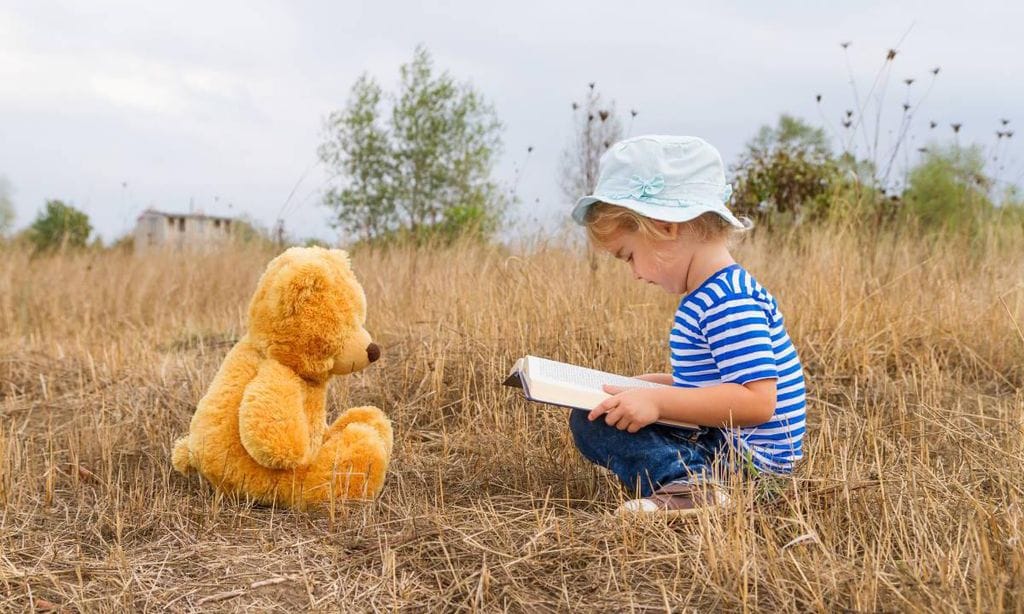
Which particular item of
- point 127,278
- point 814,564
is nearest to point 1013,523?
point 814,564

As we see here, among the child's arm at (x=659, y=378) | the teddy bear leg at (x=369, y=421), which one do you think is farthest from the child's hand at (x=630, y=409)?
the teddy bear leg at (x=369, y=421)

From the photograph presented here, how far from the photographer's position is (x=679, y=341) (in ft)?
8.68

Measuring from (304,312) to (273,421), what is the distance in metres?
0.34

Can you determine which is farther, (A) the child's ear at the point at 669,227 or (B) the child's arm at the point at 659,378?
(B) the child's arm at the point at 659,378

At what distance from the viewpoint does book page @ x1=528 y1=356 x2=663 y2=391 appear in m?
2.45

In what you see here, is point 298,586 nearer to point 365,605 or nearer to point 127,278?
point 365,605

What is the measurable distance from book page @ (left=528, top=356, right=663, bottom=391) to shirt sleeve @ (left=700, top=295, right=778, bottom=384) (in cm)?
22

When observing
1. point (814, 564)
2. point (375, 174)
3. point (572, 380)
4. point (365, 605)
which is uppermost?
point (375, 174)

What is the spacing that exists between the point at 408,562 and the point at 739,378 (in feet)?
3.36

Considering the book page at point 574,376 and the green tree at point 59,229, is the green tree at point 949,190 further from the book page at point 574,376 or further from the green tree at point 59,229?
the green tree at point 59,229

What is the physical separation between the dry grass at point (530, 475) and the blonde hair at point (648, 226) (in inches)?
29.0

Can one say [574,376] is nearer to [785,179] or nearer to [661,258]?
[661,258]

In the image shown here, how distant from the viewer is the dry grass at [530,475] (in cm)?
207

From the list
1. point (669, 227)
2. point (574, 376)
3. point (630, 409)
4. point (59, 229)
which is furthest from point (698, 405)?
point (59, 229)
